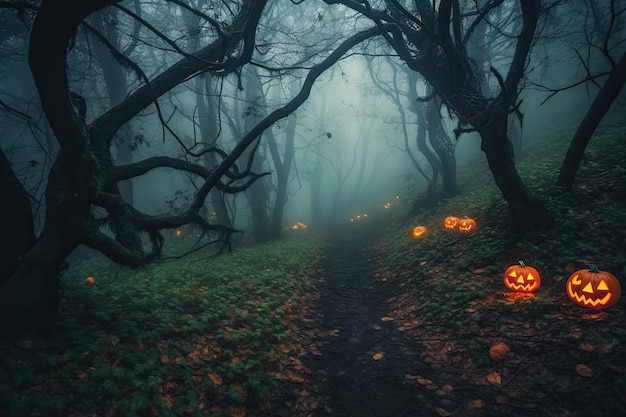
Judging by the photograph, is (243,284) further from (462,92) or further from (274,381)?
(462,92)

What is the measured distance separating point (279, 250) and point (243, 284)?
15.0ft

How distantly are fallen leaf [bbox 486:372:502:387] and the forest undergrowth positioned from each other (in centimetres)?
3

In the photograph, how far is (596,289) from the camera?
4.10m

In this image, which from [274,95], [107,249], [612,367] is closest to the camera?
[612,367]

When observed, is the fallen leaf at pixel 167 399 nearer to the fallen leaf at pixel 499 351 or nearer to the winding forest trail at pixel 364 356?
the winding forest trail at pixel 364 356

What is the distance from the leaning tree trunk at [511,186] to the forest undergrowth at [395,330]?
32 centimetres

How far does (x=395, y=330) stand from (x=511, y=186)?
4144 mm

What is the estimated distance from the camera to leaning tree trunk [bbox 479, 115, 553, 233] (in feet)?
20.8

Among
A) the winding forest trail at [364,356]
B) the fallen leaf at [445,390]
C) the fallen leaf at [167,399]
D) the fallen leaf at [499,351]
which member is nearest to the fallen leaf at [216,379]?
the fallen leaf at [167,399]

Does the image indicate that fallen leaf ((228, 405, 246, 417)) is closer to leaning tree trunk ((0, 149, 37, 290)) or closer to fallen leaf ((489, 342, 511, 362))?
fallen leaf ((489, 342, 511, 362))

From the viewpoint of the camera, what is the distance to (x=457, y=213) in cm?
1028

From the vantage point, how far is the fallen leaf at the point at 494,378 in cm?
369

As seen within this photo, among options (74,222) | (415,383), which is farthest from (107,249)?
(415,383)

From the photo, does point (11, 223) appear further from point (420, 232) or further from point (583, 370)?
point (420, 232)
